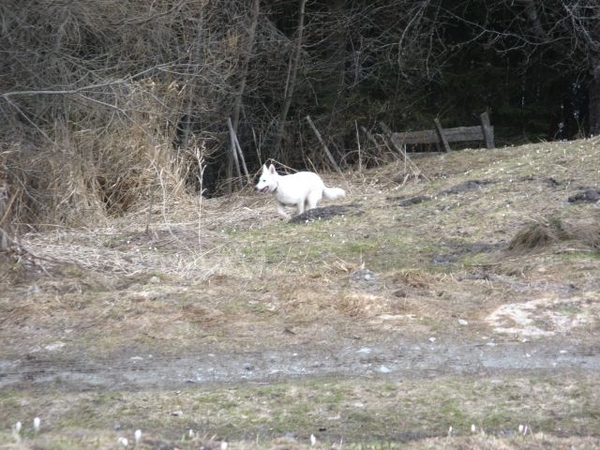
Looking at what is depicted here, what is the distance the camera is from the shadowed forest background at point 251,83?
1567cm

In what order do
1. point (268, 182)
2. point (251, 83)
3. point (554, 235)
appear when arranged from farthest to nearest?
point (251, 83)
point (268, 182)
point (554, 235)

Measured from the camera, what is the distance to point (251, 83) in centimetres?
2508

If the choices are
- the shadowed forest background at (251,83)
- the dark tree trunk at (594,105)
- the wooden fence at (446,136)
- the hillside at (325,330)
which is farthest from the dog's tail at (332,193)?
the dark tree trunk at (594,105)

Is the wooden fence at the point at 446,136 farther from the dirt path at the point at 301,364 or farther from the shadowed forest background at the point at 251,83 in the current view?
the dirt path at the point at 301,364

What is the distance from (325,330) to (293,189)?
24.2 feet

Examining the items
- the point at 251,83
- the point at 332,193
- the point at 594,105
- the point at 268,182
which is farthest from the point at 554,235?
the point at 251,83

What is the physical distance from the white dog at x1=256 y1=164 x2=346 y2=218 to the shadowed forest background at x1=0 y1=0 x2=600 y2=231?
1352 millimetres

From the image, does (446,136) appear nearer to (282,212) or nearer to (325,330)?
(282,212)

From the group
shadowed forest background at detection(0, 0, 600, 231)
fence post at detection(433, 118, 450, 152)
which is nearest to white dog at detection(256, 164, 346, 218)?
shadowed forest background at detection(0, 0, 600, 231)

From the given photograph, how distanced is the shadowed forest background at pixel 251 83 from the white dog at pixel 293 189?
1352 millimetres

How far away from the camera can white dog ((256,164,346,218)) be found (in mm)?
16156

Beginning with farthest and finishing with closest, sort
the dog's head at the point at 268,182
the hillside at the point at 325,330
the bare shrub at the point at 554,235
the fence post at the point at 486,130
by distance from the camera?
the fence post at the point at 486,130 → the dog's head at the point at 268,182 → the bare shrub at the point at 554,235 → the hillside at the point at 325,330

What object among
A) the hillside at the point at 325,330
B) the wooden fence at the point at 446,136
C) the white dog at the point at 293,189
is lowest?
the wooden fence at the point at 446,136

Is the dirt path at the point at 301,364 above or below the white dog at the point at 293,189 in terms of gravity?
above
